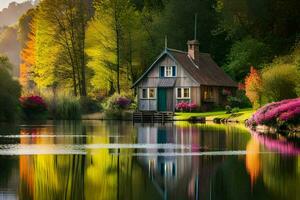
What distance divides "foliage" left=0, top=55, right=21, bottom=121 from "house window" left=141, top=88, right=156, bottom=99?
1470 centimetres

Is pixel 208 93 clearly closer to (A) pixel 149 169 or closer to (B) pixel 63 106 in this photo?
(B) pixel 63 106

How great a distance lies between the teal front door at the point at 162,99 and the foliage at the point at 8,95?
15417 millimetres

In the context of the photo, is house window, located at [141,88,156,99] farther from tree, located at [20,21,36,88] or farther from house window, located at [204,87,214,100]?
tree, located at [20,21,36,88]

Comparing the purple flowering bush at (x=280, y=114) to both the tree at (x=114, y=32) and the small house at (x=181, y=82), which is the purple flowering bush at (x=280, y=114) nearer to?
the small house at (x=181, y=82)

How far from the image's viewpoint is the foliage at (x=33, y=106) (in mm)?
69206

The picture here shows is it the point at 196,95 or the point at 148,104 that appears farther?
the point at 148,104

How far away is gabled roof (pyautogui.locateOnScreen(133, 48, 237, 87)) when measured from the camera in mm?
70938

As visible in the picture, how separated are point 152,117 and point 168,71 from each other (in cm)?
662

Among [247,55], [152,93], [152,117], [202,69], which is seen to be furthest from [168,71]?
[247,55]

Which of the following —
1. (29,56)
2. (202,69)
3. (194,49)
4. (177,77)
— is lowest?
(177,77)

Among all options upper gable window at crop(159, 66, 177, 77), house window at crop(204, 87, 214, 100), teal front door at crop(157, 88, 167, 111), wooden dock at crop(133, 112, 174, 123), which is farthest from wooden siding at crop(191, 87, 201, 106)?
→ wooden dock at crop(133, 112, 174, 123)

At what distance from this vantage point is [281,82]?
56375 mm

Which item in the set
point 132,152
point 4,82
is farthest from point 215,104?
point 132,152

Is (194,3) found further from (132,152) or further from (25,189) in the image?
(25,189)
